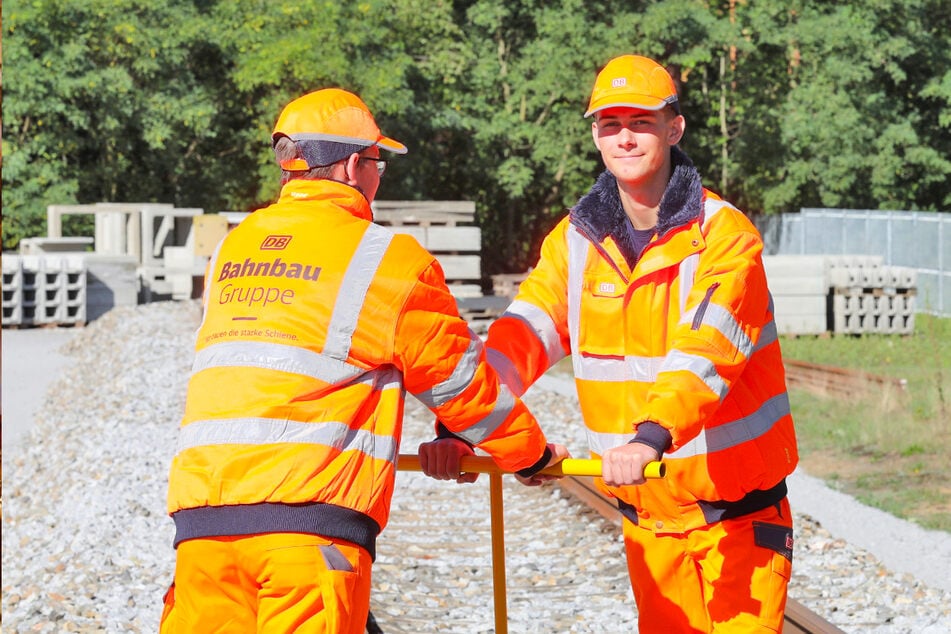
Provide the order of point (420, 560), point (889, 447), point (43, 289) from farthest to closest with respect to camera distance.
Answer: point (43, 289), point (889, 447), point (420, 560)

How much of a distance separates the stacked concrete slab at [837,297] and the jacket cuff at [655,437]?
742 inches

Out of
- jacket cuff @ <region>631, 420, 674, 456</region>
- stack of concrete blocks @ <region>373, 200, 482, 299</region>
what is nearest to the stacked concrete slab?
stack of concrete blocks @ <region>373, 200, 482, 299</region>

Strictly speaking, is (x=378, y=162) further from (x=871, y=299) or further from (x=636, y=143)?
(x=871, y=299)

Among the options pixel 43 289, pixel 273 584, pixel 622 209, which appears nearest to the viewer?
pixel 273 584

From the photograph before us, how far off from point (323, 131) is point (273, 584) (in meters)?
1.12

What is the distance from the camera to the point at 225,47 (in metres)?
35.5

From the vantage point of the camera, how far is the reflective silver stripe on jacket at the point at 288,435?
→ 10.2 feet

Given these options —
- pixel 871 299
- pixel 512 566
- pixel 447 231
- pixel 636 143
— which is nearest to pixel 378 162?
pixel 636 143

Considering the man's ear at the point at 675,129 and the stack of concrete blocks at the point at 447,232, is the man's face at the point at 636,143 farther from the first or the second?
the stack of concrete blocks at the point at 447,232

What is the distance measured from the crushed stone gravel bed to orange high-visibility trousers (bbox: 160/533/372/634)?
3253mm

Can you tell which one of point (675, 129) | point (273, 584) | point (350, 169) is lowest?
point (273, 584)

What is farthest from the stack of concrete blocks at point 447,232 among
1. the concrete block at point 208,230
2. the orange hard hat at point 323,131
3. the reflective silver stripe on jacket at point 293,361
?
the reflective silver stripe on jacket at point 293,361

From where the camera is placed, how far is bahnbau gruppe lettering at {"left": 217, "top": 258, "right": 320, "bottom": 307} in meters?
3.22

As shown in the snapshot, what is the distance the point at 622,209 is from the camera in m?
3.89
